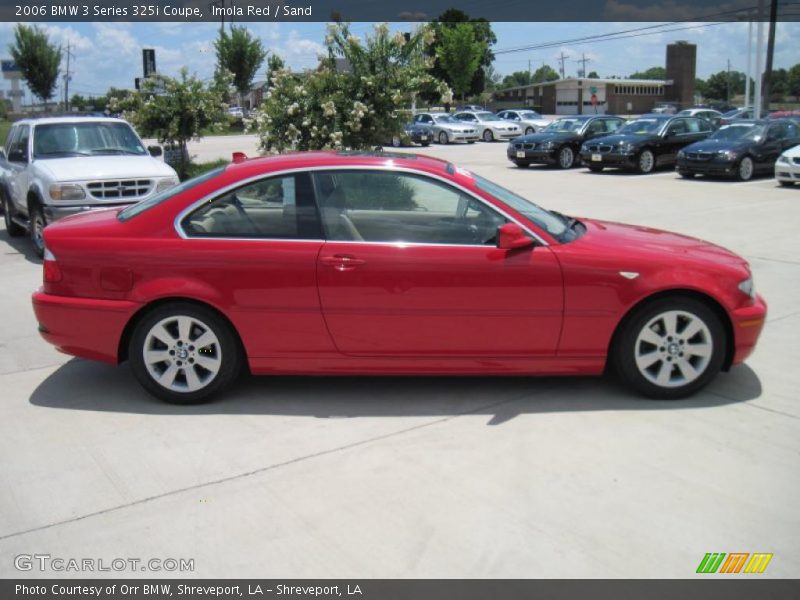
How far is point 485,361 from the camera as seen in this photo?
15.8 ft

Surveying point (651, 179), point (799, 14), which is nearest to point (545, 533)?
point (651, 179)

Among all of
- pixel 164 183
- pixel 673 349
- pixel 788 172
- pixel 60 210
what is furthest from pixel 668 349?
pixel 788 172

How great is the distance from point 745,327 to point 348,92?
8518 mm

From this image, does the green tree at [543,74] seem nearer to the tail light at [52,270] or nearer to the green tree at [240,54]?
the green tree at [240,54]

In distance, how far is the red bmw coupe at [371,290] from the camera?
4719 mm

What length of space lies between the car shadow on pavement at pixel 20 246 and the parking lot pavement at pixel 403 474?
4.75 metres

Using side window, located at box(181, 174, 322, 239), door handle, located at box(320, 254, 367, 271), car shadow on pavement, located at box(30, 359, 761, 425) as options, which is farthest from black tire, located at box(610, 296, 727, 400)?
side window, located at box(181, 174, 322, 239)

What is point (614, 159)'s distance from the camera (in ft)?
68.2

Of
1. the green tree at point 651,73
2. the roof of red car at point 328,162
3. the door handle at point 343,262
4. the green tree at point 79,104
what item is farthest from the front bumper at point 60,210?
the green tree at point 651,73

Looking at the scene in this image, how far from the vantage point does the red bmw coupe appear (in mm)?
4719

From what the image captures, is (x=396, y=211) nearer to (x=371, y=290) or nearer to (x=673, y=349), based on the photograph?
(x=371, y=290)

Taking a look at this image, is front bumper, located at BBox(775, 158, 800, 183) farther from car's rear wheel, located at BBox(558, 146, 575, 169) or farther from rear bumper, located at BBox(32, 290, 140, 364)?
rear bumper, located at BBox(32, 290, 140, 364)

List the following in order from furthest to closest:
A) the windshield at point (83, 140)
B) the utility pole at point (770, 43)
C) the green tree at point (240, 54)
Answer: the green tree at point (240, 54) → the utility pole at point (770, 43) → the windshield at point (83, 140)

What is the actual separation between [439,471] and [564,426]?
956 millimetres
